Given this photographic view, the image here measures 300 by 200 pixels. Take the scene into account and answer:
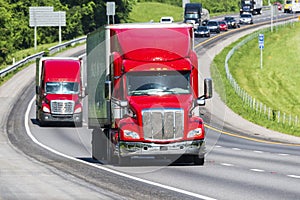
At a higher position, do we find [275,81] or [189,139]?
[189,139]

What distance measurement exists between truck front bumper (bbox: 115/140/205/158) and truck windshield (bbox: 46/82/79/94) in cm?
2020

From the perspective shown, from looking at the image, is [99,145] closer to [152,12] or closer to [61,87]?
[61,87]

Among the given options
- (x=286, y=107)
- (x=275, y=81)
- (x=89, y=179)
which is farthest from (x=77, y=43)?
(x=89, y=179)

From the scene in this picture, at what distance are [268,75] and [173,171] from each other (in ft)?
198

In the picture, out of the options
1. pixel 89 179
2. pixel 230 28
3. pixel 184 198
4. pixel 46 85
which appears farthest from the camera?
pixel 230 28

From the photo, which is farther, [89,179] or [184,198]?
[89,179]

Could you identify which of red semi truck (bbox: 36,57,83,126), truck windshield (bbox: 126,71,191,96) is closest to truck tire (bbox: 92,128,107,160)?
truck windshield (bbox: 126,71,191,96)

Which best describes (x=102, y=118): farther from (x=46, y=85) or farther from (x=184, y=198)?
(x=46, y=85)

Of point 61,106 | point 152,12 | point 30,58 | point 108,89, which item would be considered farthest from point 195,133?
point 152,12

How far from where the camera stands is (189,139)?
22766 millimetres

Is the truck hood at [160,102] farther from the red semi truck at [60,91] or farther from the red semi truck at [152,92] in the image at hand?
the red semi truck at [60,91]

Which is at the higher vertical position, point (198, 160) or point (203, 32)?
point (198, 160)

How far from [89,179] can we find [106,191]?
2574mm

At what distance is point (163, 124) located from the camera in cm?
2233
